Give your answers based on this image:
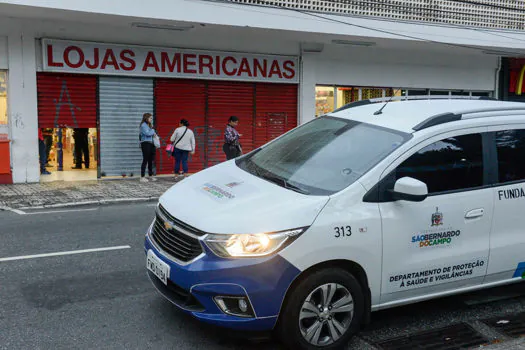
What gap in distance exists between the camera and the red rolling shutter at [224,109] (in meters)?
16.0

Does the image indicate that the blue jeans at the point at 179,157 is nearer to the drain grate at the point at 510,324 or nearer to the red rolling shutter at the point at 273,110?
the red rolling shutter at the point at 273,110

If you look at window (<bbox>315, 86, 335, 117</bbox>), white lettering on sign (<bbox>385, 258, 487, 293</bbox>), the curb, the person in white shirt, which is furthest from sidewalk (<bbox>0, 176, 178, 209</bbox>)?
white lettering on sign (<bbox>385, 258, 487, 293</bbox>)

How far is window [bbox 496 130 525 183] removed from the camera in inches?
183

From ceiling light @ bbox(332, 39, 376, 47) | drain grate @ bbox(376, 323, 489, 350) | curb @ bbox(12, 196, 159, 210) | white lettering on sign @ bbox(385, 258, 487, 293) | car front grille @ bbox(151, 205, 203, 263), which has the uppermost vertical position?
ceiling light @ bbox(332, 39, 376, 47)

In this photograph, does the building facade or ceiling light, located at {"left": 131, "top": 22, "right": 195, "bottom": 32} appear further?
ceiling light, located at {"left": 131, "top": 22, "right": 195, "bottom": 32}

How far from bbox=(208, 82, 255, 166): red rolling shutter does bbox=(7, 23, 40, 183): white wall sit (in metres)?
4.84

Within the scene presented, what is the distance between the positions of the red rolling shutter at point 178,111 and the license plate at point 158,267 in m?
11.1

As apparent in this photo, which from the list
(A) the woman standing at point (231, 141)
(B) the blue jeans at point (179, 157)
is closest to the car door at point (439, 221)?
(A) the woman standing at point (231, 141)

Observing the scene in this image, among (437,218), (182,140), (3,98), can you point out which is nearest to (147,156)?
(182,140)

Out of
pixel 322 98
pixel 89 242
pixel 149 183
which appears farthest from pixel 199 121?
pixel 89 242

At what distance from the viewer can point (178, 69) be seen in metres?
15.2

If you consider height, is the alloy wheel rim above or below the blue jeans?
below

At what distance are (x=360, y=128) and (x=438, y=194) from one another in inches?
35.5

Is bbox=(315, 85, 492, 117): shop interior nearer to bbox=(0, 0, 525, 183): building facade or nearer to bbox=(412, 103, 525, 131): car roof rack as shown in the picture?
bbox=(0, 0, 525, 183): building facade
